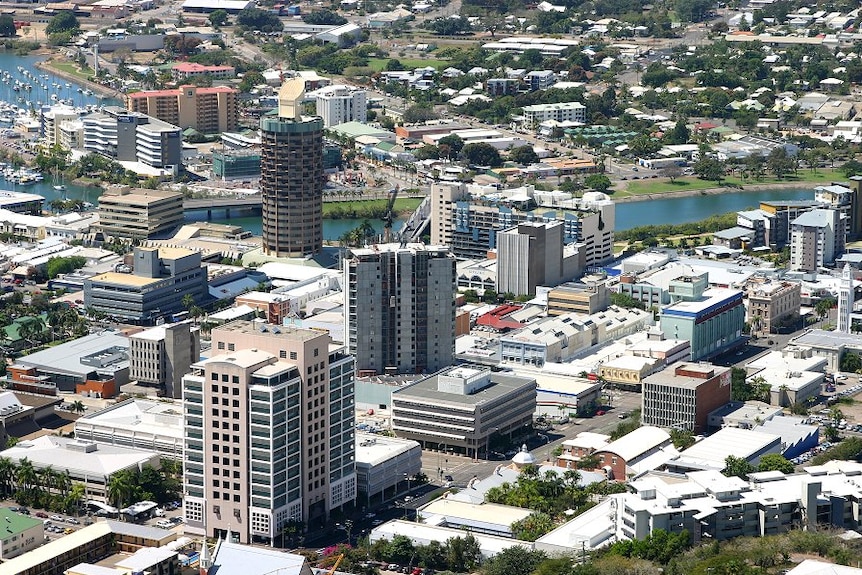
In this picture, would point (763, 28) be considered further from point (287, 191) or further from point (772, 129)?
point (287, 191)

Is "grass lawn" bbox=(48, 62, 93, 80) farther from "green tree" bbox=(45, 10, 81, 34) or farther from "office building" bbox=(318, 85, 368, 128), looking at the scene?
"office building" bbox=(318, 85, 368, 128)

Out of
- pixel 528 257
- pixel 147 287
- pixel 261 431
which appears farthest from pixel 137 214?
pixel 261 431

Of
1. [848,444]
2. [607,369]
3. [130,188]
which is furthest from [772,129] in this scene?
[848,444]

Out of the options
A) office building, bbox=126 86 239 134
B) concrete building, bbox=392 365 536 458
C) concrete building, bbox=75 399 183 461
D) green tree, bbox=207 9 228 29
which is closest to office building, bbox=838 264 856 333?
concrete building, bbox=392 365 536 458

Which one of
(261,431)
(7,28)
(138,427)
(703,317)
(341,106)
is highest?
(7,28)

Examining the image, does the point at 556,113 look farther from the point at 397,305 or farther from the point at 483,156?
the point at 397,305

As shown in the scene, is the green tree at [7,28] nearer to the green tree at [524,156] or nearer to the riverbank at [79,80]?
the riverbank at [79,80]
